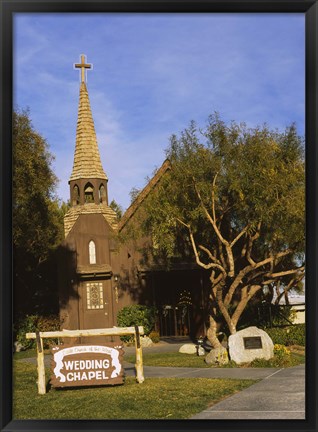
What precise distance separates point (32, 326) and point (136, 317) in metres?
5.21

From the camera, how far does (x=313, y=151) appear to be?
9.69 m

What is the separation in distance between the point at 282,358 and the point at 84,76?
20608mm

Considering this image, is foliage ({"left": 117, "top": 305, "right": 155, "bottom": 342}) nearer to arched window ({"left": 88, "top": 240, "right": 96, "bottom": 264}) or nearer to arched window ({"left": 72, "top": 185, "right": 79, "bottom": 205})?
arched window ({"left": 88, "top": 240, "right": 96, "bottom": 264})

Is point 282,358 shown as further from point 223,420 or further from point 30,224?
point 30,224

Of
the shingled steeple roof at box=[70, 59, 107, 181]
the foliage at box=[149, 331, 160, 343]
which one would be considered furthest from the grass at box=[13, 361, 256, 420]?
the shingled steeple roof at box=[70, 59, 107, 181]

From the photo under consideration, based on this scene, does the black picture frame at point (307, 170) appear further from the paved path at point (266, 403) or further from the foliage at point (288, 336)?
the foliage at point (288, 336)

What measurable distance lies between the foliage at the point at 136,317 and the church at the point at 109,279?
59 cm

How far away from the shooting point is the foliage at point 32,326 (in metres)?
28.8

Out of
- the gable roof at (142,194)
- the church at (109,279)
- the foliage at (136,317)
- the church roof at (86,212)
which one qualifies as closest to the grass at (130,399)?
the foliage at (136,317)

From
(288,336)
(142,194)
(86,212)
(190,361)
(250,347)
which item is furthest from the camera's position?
(86,212)

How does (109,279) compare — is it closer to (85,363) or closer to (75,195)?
(75,195)

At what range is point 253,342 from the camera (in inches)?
772

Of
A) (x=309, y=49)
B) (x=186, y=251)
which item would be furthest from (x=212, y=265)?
(x=309, y=49)

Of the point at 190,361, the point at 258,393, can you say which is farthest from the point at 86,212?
the point at 258,393
